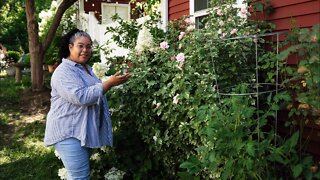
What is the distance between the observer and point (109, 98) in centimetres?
414

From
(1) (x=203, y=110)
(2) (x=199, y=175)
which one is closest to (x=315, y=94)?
(1) (x=203, y=110)

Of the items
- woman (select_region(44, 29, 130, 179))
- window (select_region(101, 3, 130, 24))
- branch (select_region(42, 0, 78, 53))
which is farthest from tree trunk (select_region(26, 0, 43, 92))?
woman (select_region(44, 29, 130, 179))

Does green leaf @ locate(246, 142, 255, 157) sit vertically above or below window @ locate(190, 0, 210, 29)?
below

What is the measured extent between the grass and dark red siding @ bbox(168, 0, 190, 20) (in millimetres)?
3190

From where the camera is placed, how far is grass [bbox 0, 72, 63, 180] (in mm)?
4625

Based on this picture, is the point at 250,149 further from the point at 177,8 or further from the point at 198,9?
the point at 177,8

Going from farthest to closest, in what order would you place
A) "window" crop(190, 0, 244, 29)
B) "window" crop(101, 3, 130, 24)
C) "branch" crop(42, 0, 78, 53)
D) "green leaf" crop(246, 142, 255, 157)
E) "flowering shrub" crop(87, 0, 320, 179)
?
"window" crop(101, 3, 130, 24) → "branch" crop(42, 0, 78, 53) → "window" crop(190, 0, 244, 29) → "flowering shrub" crop(87, 0, 320, 179) → "green leaf" crop(246, 142, 255, 157)

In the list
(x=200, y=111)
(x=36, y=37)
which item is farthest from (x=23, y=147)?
(x=200, y=111)

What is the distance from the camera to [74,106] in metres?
2.76

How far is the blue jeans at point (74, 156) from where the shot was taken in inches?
109

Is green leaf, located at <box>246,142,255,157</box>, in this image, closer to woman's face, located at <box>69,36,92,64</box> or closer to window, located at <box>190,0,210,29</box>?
woman's face, located at <box>69,36,92,64</box>

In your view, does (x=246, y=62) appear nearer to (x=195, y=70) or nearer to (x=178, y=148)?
(x=195, y=70)

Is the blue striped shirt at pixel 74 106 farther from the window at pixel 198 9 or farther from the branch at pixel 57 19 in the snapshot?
the branch at pixel 57 19

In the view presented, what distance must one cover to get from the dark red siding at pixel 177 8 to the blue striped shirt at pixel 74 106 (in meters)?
3.29
